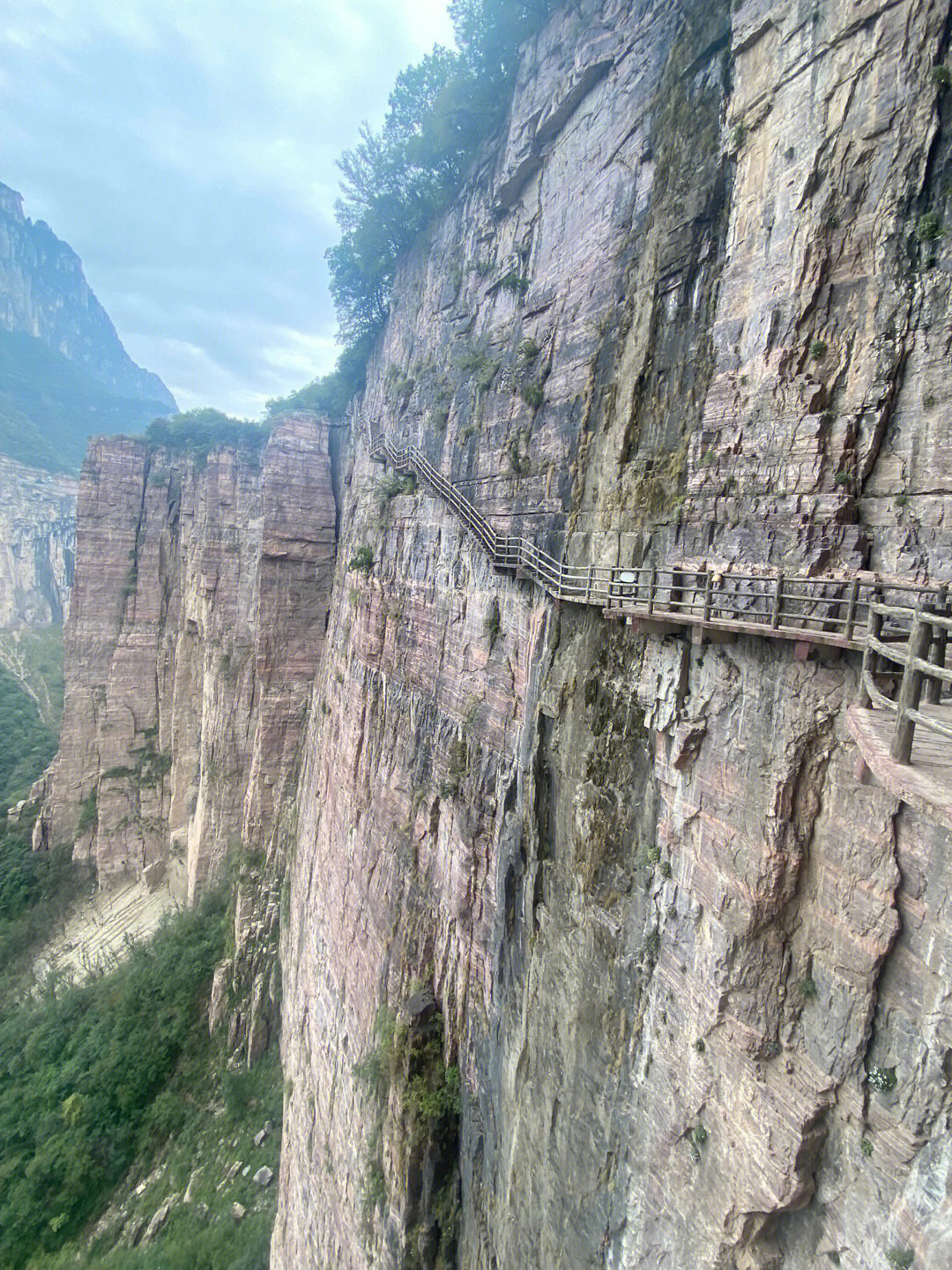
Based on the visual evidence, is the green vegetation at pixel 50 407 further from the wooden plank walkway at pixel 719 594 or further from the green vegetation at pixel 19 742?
the wooden plank walkway at pixel 719 594

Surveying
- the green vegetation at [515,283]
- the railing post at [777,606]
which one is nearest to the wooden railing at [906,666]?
the railing post at [777,606]

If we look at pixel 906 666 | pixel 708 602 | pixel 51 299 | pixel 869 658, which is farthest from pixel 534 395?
pixel 51 299

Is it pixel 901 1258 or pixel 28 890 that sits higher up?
pixel 901 1258

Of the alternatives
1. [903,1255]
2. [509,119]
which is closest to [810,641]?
[903,1255]

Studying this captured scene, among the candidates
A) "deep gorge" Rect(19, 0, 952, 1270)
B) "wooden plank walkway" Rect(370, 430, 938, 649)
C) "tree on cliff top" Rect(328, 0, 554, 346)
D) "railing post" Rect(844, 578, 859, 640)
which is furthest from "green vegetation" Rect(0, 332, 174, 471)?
"railing post" Rect(844, 578, 859, 640)

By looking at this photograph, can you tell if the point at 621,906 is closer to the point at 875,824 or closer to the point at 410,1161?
the point at 875,824

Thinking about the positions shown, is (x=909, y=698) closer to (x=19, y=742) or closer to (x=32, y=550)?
(x=19, y=742)

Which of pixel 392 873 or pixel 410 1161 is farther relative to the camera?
pixel 392 873
